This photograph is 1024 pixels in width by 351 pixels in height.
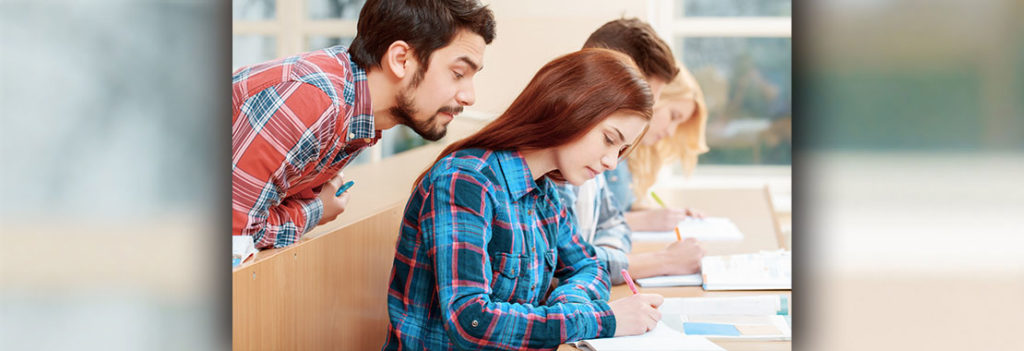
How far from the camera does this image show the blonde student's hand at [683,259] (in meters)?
1.61

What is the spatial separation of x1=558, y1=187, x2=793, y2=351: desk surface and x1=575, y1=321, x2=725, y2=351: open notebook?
0.12 ft

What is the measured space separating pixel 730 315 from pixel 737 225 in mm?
1234

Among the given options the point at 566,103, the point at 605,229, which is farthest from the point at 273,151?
the point at 605,229

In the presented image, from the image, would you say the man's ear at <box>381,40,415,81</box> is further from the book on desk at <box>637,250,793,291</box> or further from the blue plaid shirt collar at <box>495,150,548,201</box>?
the book on desk at <box>637,250,793,291</box>

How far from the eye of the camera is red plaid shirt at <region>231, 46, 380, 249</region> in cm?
103

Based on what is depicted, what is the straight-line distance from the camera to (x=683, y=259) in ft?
5.32

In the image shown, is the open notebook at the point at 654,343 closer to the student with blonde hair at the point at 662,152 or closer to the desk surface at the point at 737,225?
the desk surface at the point at 737,225

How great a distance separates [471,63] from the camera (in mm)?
1217

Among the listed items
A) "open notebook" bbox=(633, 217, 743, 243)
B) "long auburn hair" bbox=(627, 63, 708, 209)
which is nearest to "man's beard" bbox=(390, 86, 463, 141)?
"open notebook" bbox=(633, 217, 743, 243)

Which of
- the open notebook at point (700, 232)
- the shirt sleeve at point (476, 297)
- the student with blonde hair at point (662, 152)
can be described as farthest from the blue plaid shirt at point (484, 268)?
the student with blonde hair at point (662, 152)

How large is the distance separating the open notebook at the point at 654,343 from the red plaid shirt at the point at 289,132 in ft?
1.38
